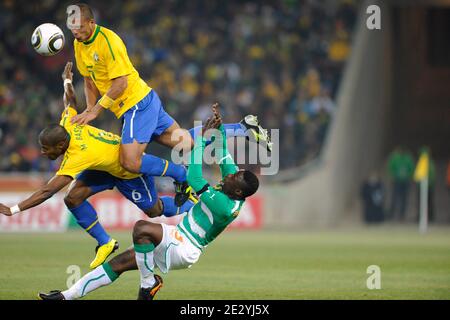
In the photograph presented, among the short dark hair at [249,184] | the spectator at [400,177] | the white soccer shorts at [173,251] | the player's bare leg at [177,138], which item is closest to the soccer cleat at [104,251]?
the white soccer shorts at [173,251]

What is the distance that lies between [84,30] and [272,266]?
17.9ft

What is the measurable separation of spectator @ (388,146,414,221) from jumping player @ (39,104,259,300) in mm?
17405

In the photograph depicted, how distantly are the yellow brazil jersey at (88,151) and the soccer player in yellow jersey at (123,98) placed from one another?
108 mm

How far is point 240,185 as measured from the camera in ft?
33.6

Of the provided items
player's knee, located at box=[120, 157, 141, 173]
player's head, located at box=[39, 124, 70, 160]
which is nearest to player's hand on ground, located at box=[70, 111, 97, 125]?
player's head, located at box=[39, 124, 70, 160]

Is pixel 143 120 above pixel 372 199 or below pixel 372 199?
above

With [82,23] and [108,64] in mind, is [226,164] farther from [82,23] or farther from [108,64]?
[82,23]

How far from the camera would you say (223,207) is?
1027 centimetres

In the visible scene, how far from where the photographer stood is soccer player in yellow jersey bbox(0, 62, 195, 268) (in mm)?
10773

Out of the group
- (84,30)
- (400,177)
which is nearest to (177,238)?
(84,30)

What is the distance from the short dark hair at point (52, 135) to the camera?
35.1 ft

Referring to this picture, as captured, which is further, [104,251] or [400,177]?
[400,177]

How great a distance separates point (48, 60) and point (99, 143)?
16.4 meters

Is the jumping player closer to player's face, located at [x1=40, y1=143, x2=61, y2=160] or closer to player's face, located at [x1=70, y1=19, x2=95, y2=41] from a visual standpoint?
player's face, located at [x1=40, y1=143, x2=61, y2=160]
